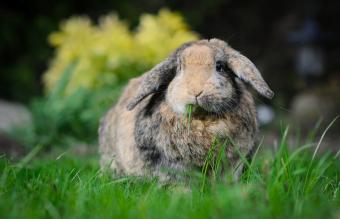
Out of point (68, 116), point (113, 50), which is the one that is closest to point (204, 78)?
point (68, 116)

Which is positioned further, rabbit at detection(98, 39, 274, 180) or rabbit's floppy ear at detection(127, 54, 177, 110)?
rabbit's floppy ear at detection(127, 54, 177, 110)

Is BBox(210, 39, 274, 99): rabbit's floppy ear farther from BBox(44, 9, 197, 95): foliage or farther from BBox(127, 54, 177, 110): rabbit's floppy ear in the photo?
BBox(44, 9, 197, 95): foliage

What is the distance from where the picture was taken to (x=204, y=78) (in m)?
3.23

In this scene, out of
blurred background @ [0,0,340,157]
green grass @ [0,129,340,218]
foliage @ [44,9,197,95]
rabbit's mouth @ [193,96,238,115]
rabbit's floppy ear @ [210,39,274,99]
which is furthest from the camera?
foliage @ [44,9,197,95]

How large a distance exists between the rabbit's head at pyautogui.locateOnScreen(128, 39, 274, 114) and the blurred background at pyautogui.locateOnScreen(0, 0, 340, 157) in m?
2.44

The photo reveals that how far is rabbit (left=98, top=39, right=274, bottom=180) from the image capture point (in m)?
3.26

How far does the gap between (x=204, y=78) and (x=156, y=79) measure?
14.1 inches

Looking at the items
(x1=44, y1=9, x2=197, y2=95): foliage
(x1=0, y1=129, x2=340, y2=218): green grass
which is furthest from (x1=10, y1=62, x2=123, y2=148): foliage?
(x1=0, y1=129, x2=340, y2=218): green grass

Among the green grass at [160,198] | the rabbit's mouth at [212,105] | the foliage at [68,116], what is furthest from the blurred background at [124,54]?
the green grass at [160,198]

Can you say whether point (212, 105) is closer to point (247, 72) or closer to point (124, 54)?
point (247, 72)

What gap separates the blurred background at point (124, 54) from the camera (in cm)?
666

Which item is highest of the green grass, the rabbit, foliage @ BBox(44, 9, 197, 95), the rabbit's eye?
foliage @ BBox(44, 9, 197, 95)

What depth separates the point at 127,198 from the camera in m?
2.76

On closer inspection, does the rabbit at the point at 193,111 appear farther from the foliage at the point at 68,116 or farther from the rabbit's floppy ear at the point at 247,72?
the foliage at the point at 68,116
